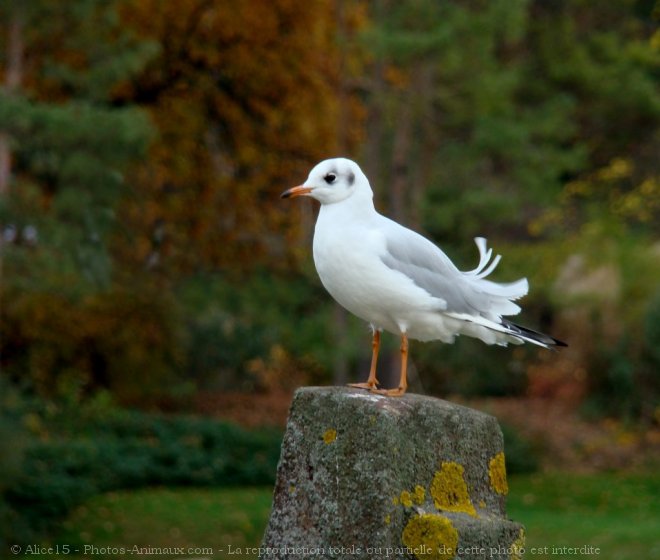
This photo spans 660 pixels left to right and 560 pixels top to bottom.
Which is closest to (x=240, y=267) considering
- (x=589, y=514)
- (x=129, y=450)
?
(x=129, y=450)

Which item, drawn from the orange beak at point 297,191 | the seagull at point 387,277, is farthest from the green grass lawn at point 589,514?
the orange beak at point 297,191

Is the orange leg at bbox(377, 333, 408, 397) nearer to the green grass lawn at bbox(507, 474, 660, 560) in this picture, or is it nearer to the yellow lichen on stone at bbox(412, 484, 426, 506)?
the yellow lichen on stone at bbox(412, 484, 426, 506)

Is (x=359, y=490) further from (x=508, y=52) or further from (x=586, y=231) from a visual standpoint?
(x=508, y=52)

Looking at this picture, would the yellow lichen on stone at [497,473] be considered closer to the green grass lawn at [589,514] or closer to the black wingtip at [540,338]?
the black wingtip at [540,338]

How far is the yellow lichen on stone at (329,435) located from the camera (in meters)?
4.71

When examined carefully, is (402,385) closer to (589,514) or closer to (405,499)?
(405,499)

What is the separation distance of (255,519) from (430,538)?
341 inches

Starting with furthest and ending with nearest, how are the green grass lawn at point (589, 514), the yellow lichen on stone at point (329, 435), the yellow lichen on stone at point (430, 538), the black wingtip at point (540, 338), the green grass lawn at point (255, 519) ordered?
1. the green grass lawn at point (255, 519)
2. the green grass lawn at point (589, 514)
3. the black wingtip at point (540, 338)
4. the yellow lichen on stone at point (329, 435)
5. the yellow lichen on stone at point (430, 538)

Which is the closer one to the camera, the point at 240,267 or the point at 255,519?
the point at 255,519

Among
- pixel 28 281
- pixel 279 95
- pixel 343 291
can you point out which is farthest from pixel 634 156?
pixel 343 291

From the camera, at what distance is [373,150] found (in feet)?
57.4

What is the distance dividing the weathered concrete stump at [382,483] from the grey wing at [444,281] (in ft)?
1.39

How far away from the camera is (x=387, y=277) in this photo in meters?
4.85

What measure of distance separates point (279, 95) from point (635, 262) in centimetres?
649
